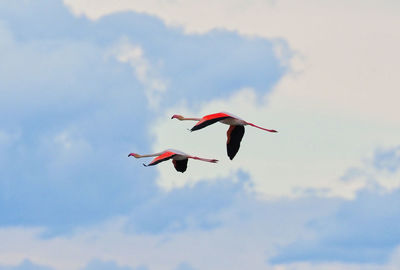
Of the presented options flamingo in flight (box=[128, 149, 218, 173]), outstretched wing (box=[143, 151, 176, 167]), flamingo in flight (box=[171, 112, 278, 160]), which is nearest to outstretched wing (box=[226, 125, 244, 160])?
flamingo in flight (box=[171, 112, 278, 160])

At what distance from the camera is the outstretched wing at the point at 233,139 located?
4750 centimetres

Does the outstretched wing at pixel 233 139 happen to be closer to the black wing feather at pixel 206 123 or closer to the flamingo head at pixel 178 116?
the black wing feather at pixel 206 123

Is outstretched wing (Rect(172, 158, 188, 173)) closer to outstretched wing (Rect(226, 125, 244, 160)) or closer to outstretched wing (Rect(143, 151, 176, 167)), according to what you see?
outstretched wing (Rect(143, 151, 176, 167))

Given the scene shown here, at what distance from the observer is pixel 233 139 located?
157 feet

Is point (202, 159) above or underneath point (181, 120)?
underneath

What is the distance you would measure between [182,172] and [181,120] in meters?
2.74

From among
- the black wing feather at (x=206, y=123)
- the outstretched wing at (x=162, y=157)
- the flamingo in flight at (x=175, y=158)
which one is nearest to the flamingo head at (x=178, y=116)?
the flamingo in flight at (x=175, y=158)

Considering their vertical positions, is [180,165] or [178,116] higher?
[178,116]

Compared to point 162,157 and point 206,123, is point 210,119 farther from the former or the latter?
point 162,157

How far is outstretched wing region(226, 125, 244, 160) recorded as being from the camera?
47.5 m

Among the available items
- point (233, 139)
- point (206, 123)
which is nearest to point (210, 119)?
point (206, 123)

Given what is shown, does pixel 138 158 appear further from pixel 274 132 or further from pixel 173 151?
pixel 274 132

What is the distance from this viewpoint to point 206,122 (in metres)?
44.2

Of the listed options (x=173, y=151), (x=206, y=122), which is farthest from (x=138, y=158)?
(x=206, y=122)
